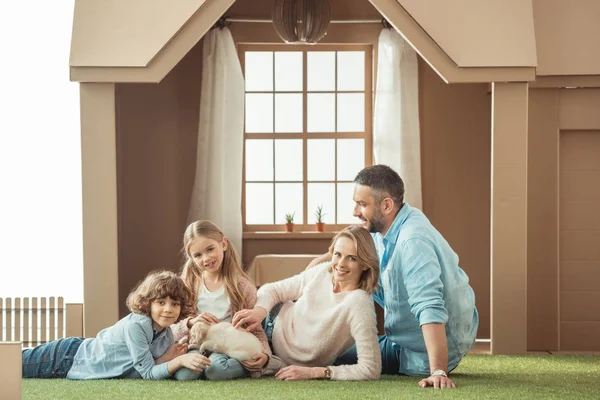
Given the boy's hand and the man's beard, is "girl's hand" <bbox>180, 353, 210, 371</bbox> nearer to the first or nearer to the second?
the boy's hand

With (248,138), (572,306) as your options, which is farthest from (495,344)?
(248,138)

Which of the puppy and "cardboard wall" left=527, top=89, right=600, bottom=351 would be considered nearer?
the puppy

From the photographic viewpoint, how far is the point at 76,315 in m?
7.25

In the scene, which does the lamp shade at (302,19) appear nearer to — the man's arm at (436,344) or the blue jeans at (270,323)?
the blue jeans at (270,323)

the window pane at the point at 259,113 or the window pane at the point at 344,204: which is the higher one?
the window pane at the point at 259,113

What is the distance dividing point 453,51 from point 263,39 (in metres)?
2.79

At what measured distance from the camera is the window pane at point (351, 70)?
994cm

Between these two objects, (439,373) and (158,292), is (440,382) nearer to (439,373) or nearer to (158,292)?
(439,373)

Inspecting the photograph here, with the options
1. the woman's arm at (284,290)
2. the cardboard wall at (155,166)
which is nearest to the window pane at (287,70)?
the cardboard wall at (155,166)

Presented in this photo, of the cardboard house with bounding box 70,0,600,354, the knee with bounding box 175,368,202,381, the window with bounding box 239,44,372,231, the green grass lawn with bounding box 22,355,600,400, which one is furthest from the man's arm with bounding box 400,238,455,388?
the window with bounding box 239,44,372,231

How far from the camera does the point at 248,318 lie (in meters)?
5.59

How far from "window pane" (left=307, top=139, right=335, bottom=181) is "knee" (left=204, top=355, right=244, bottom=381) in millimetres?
4620

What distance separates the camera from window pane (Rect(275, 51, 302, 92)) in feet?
32.6

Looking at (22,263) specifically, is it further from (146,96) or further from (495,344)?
(495,344)
